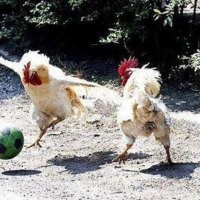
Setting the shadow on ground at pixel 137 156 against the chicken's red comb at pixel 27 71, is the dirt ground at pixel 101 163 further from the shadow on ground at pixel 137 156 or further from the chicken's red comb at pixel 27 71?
the chicken's red comb at pixel 27 71

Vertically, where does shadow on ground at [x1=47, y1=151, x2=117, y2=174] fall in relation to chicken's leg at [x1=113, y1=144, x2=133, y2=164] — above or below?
below

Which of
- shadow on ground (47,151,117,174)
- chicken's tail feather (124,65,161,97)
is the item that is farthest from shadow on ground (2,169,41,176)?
chicken's tail feather (124,65,161,97)

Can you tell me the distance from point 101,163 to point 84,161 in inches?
10.9

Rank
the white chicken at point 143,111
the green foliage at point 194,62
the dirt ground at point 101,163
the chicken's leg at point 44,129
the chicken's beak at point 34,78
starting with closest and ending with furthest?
the dirt ground at point 101,163 → the white chicken at point 143,111 → the chicken's beak at point 34,78 → the chicken's leg at point 44,129 → the green foliage at point 194,62

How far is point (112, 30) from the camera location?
12.2m

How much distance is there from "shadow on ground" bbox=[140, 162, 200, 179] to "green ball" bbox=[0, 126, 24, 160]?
5.17ft

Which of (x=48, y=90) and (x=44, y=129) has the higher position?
(x=48, y=90)

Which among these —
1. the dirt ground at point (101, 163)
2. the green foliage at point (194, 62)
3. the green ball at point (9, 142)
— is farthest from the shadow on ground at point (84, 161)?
the green foliage at point (194, 62)

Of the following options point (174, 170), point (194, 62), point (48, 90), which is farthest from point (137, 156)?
point (194, 62)

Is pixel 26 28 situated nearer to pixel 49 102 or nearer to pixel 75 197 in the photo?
pixel 49 102

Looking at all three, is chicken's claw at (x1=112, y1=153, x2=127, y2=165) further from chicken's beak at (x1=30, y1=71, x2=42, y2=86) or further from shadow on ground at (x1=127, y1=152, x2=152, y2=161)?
chicken's beak at (x1=30, y1=71, x2=42, y2=86)

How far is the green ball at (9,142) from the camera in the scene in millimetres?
8328

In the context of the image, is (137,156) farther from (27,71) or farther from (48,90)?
(27,71)

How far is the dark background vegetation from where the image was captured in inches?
472
